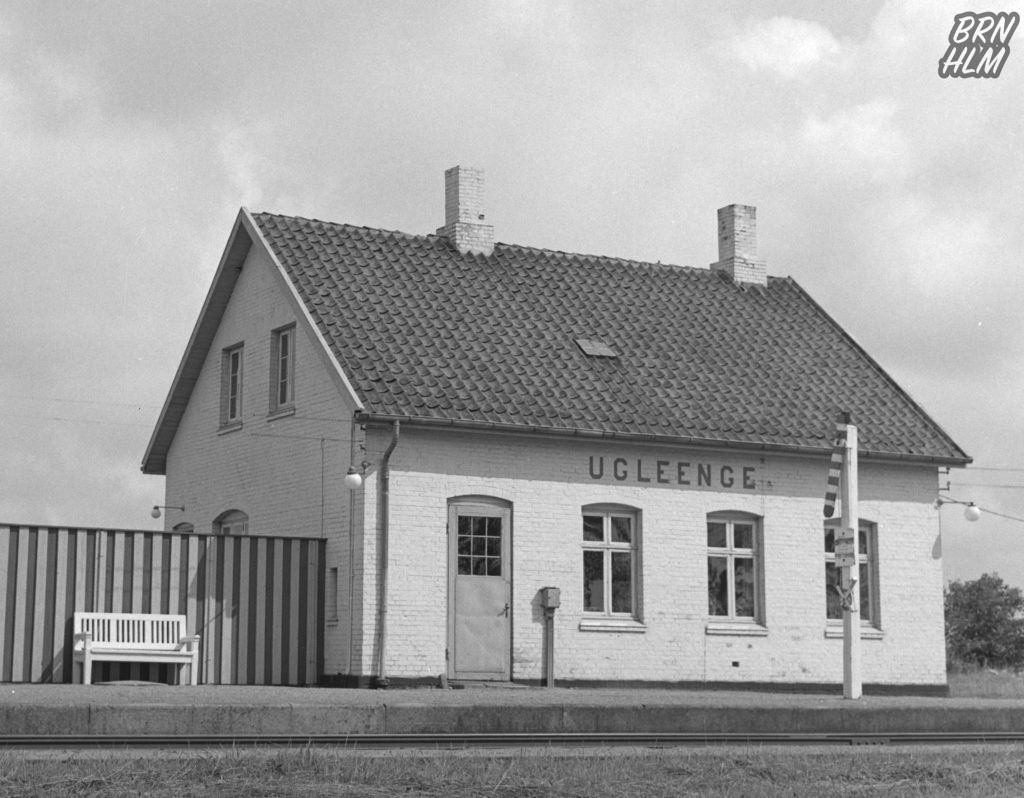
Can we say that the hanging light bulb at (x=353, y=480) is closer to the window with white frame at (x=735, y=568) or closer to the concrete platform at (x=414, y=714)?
the concrete platform at (x=414, y=714)

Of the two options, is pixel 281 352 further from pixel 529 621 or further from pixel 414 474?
pixel 529 621

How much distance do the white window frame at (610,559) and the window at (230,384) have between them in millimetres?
6380

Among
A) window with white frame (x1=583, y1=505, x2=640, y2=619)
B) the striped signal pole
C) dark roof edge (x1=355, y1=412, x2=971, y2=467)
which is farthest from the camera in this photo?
window with white frame (x1=583, y1=505, x2=640, y2=619)

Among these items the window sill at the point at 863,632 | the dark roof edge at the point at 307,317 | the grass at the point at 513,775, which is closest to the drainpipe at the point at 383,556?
the dark roof edge at the point at 307,317

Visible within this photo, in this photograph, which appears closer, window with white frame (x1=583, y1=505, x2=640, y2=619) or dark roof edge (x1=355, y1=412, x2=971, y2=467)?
dark roof edge (x1=355, y1=412, x2=971, y2=467)

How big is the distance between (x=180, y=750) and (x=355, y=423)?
1074 centimetres

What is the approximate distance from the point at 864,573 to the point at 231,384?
414 inches

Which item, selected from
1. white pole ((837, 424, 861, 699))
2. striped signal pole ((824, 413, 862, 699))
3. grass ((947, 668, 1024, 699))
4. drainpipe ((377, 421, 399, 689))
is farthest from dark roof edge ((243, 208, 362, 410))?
grass ((947, 668, 1024, 699))

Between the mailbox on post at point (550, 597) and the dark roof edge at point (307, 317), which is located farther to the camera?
the mailbox on post at point (550, 597)

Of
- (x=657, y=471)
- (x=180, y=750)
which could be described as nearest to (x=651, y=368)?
(x=657, y=471)

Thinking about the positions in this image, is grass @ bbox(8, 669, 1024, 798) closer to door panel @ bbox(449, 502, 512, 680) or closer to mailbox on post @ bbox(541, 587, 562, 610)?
door panel @ bbox(449, 502, 512, 680)

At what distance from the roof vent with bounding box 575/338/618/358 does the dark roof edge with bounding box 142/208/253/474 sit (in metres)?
5.38

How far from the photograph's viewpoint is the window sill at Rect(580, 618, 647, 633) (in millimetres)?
24203

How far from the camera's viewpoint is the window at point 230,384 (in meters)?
27.5
